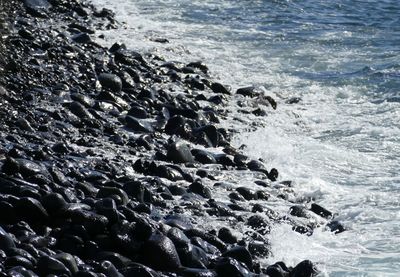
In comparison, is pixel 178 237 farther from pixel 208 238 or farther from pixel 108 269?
pixel 108 269

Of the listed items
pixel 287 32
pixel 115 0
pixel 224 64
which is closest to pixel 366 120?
pixel 224 64

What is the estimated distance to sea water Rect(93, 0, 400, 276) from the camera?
7.69 meters

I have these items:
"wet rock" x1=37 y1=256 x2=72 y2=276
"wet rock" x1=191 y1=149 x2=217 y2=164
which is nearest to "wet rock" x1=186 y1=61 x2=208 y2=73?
"wet rock" x1=191 y1=149 x2=217 y2=164

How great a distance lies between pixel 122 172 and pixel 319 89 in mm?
6464

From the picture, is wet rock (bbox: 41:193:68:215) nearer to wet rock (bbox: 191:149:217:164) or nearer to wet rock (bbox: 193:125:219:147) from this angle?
wet rock (bbox: 191:149:217:164)

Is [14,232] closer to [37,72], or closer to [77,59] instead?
[37,72]

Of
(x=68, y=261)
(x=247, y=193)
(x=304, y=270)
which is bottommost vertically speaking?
(x=247, y=193)

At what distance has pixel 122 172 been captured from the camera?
314 inches

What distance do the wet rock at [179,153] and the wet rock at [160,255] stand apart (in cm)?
288

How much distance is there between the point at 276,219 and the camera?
780cm

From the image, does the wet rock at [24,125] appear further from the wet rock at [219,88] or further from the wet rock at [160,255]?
the wet rock at [219,88]

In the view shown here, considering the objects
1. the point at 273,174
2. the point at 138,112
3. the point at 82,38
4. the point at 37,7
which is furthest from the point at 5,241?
the point at 37,7

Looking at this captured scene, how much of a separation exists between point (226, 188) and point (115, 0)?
12.3m

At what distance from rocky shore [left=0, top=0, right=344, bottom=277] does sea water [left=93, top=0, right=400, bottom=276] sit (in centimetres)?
35
